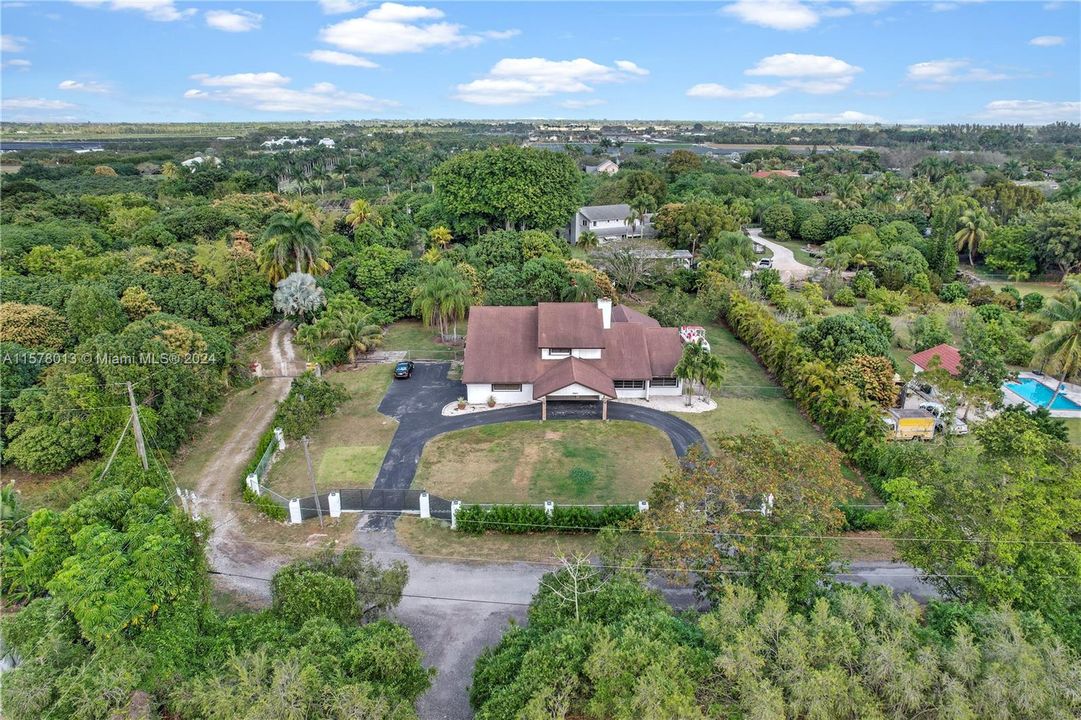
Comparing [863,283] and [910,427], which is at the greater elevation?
[863,283]

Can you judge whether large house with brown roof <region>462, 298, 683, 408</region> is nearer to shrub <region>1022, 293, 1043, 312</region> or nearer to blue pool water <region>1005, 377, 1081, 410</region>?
blue pool water <region>1005, 377, 1081, 410</region>

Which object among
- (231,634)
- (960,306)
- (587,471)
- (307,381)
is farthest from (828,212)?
(231,634)

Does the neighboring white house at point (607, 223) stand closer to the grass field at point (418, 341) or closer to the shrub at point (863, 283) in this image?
the shrub at point (863, 283)

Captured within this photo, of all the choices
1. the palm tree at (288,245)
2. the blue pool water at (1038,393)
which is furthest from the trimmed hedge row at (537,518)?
the palm tree at (288,245)

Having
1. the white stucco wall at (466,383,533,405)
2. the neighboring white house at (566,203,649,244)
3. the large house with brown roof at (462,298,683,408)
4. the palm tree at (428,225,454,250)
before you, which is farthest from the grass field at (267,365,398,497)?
the neighboring white house at (566,203,649,244)

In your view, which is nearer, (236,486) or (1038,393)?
(236,486)

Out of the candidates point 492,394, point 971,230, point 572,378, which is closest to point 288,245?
point 492,394

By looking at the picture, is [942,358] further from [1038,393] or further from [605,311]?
[605,311]

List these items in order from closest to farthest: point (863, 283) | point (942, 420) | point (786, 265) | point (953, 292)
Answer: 1. point (942, 420)
2. point (953, 292)
3. point (863, 283)
4. point (786, 265)
